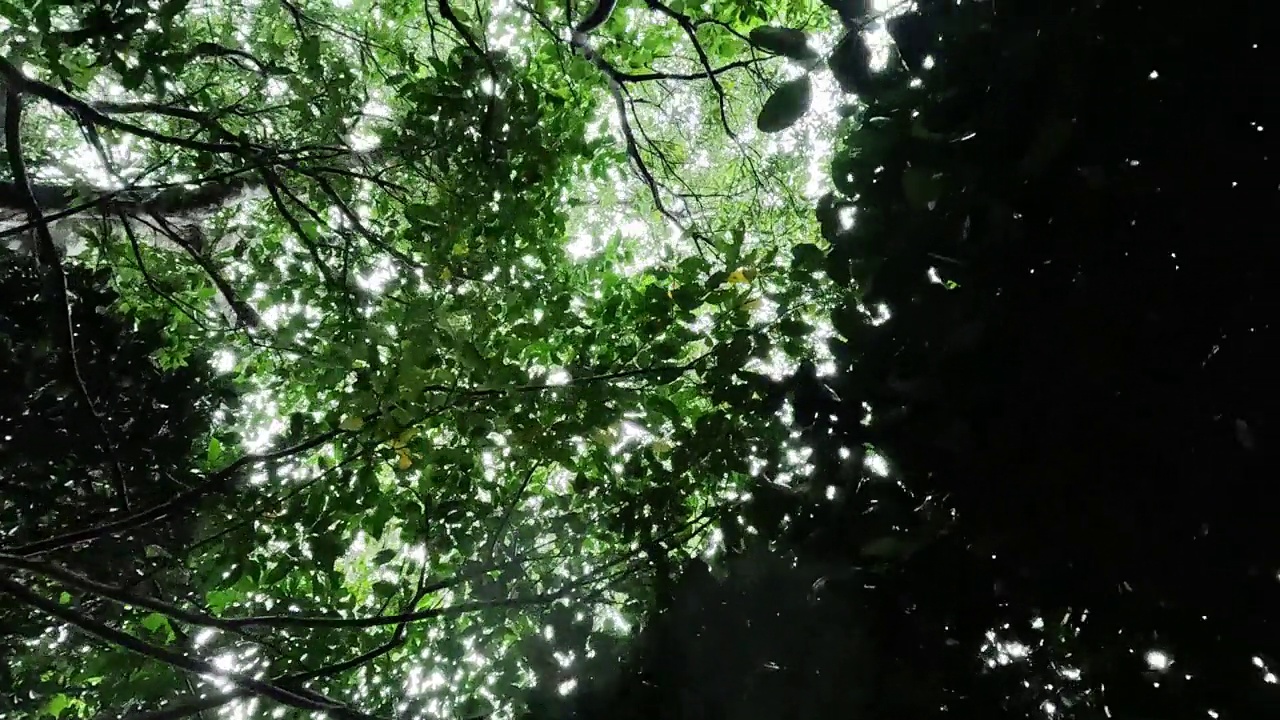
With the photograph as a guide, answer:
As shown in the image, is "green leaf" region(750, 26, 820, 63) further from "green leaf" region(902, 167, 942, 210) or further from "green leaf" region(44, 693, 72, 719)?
"green leaf" region(44, 693, 72, 719)

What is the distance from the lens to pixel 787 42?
127 centimetres

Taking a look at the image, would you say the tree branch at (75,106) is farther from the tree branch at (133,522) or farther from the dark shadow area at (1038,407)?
the dark shadow area at (1038,407)

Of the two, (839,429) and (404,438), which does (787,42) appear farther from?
(404,438)

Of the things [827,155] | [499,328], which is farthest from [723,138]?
[499,328]

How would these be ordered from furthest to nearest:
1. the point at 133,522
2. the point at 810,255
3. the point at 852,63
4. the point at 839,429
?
the point at 133,522 < the point at 810,255 < the point at 839,429 < the point at 852,63

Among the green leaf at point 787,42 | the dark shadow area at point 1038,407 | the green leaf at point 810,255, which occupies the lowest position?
the dark shadow area at point 1038,407

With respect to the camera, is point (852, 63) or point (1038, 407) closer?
point (1038, 407)

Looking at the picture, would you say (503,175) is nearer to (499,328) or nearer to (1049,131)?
(499,328)

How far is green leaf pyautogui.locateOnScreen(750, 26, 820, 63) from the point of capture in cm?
127

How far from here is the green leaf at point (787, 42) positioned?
50.0 inches

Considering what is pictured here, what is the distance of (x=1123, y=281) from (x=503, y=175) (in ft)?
8.53

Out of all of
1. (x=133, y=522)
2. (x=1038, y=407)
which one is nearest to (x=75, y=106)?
(x=133, y=522)

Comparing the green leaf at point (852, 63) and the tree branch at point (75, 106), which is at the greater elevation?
the tree branch at point (75, 106)

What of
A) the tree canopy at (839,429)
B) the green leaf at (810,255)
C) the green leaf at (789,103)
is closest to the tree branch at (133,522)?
the tree canopy at (839,429)
